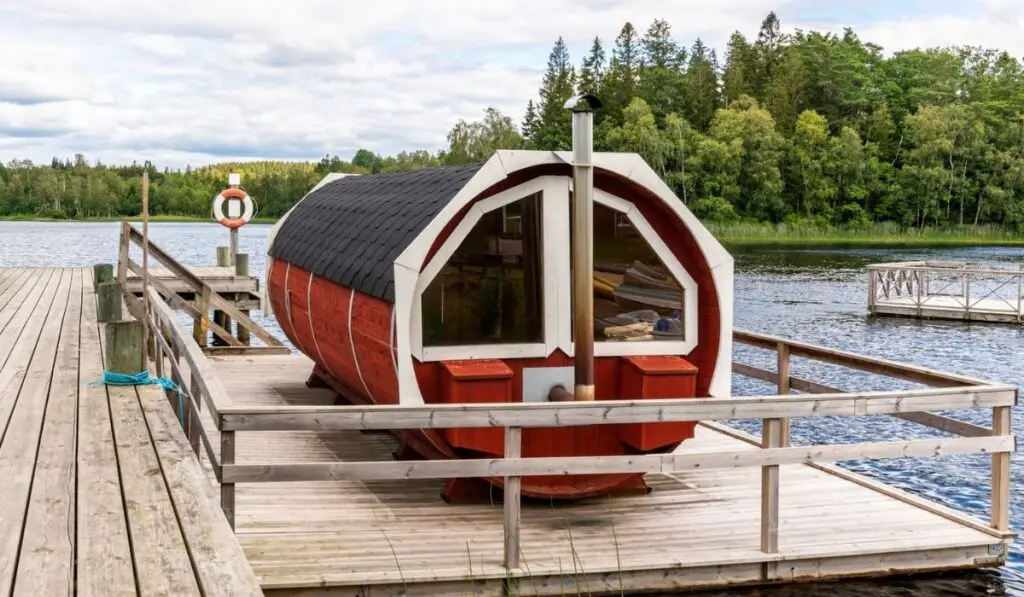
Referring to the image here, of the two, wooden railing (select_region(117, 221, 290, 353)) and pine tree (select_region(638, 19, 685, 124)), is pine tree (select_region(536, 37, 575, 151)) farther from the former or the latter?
wooden railing (select_region(117, 221, 290, 353))

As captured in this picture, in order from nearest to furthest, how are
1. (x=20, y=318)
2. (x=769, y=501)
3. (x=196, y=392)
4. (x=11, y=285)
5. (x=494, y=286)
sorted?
(x=769, y=501) → (x=494, y=286) → (x=196, y=392) → (x=20, y=318) → (x=11, y=285)

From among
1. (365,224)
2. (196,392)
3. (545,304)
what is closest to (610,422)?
(545,304)

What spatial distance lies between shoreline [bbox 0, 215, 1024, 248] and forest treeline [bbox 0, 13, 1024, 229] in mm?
2920

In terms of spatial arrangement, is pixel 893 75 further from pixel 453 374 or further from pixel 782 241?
pixel 453 374

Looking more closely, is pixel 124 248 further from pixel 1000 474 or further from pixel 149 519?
pixel 1000 474

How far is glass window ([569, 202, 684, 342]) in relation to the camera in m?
8.58

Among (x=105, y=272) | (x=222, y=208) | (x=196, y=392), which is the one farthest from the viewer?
(x=222, y=208)

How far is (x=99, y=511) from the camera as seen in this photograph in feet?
17.3

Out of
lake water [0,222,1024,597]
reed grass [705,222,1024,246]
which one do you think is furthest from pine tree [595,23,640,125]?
lake water [0,222,1024,597]

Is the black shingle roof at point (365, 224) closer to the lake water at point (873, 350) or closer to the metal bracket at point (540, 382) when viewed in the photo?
the metal bracket at point (540, 382)

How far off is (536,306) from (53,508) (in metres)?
3.95

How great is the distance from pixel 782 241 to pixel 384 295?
78.8 m

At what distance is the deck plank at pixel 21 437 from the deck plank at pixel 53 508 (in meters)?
0.04

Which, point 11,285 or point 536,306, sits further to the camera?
point 11,285
